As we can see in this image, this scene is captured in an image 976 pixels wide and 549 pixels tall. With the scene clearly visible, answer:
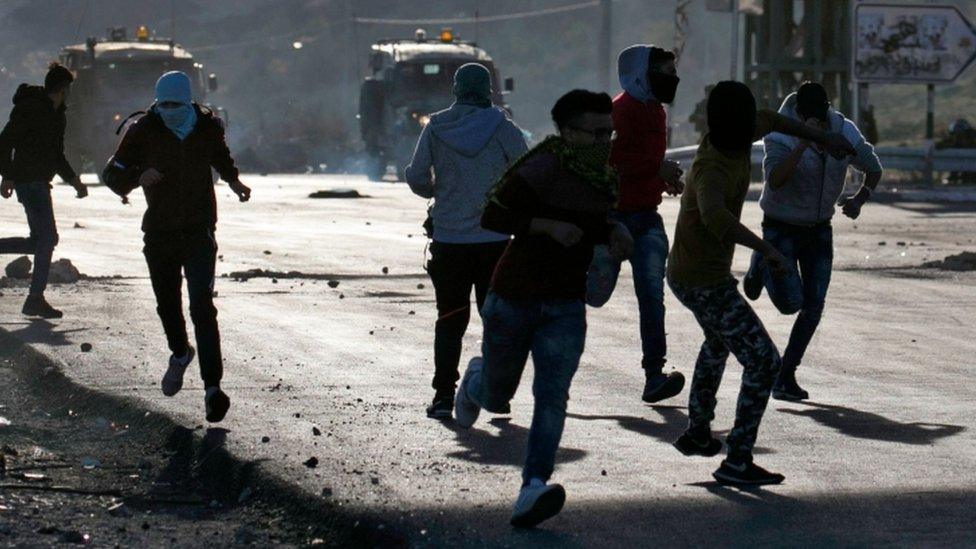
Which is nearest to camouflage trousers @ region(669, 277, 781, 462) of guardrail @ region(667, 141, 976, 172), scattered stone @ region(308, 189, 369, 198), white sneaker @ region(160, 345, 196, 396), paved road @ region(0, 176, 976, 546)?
paved road @ region(0, 176, 976, 546)

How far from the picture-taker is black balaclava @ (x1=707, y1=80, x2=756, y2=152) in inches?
309

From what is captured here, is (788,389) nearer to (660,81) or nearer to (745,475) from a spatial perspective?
(660,81)

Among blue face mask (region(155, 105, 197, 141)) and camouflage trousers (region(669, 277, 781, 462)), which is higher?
blue face mask (region(155, 105, 197, 141))

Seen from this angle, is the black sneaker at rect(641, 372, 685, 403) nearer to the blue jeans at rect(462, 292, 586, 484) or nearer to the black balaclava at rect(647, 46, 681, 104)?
the black balaclava at rect(647, 46, 681, 104)

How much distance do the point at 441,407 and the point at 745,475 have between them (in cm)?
226

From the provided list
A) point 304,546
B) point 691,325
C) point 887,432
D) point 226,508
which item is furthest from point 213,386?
point 691,325

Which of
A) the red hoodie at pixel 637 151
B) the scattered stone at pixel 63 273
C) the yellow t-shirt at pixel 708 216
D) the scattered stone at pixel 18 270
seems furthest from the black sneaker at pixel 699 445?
the scattered stone at pixel 18 270

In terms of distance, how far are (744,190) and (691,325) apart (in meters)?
6.27

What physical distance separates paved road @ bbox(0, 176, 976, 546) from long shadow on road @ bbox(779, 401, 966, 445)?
0.02 m

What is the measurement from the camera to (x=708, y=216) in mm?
7703

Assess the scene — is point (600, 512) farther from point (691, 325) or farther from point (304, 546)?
point (691, 325)

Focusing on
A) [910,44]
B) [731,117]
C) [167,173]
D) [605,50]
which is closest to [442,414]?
[167,173]

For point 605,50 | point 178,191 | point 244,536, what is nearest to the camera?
point 244,536

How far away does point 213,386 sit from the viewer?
945cm
